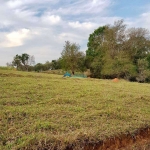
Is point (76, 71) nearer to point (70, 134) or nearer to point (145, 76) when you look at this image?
point (145, 76)

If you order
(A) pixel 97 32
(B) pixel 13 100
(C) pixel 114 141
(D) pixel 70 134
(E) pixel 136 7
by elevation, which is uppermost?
(A) pixel 97 32

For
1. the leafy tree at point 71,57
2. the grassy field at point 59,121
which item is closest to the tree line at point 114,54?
the leafy tree at point 71,57

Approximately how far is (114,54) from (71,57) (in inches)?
235

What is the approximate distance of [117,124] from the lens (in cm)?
352

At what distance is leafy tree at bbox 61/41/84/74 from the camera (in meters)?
24.8

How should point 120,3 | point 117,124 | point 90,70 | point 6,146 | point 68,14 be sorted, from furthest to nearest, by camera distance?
point 90,70 → point 68,14 → point 120,3 → point 117,124 → point 6,146

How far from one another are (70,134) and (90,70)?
75.7 ft

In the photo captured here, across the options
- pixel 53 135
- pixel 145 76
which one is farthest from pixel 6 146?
pixel 145 76

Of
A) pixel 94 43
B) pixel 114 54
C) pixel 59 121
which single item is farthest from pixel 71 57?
pixel 59 121

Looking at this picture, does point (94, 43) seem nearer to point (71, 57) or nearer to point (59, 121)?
point (71, 57)

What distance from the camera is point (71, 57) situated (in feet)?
81.1

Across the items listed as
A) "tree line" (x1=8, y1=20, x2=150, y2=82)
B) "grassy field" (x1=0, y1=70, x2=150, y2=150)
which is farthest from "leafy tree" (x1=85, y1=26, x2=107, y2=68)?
"grassy field" (x1=0, y1=70, x2=150, y2=150)

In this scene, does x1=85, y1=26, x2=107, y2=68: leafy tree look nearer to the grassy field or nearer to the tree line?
the tree line

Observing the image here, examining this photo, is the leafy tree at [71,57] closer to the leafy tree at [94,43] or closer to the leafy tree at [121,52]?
the leafy tree at [94,43]
